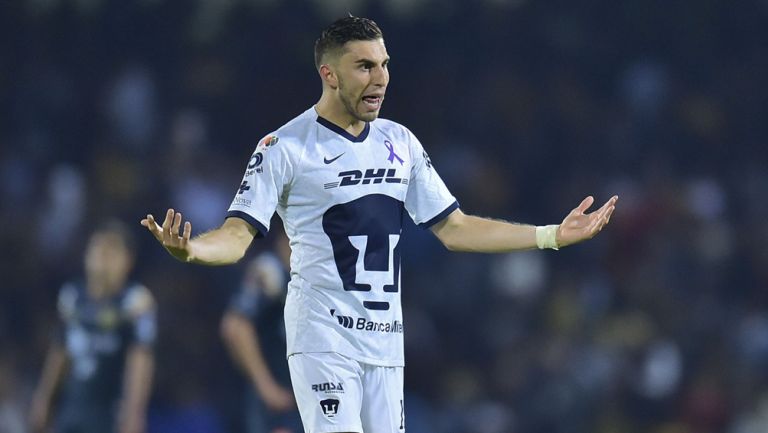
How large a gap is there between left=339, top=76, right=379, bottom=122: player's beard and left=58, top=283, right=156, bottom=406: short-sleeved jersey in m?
3.81

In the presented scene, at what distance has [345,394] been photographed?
4.64 meters

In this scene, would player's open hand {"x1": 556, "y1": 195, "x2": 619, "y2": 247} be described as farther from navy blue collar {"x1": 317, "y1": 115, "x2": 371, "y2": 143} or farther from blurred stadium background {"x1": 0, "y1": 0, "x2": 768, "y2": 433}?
blurred stadium background {"x1": 0, "y1": 0, "x2": 768, "y2": 433}

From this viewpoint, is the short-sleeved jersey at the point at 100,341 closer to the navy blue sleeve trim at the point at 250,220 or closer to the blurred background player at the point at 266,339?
the blurred background player at the point at 266,339

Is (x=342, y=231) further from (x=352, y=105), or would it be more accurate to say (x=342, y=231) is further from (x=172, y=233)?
(x=172, y=233)

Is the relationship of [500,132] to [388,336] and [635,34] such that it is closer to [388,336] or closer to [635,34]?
[635,34]

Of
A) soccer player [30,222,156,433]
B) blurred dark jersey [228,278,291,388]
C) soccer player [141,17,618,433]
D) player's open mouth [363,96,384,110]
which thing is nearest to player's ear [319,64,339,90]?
soccer player [141,17,618,433]

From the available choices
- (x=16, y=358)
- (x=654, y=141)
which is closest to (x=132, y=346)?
(x=16, y=358)

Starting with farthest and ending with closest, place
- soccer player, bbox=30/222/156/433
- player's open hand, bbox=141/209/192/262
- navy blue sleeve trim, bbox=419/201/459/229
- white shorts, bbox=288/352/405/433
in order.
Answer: soccer player, bbox=30/222/156/433 → navy blue sleeve trim, bbox=419/201/459/229 → white shorts, bbox=288/352/405/433 → player's open hand, bbox=141/209/192/262

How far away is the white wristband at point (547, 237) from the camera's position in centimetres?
488

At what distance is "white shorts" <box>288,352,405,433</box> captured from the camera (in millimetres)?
4633

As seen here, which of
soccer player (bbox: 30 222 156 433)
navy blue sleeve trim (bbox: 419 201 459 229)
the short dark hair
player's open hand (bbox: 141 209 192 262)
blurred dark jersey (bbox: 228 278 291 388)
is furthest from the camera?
soccer player (bbox: 30 222 156 433)

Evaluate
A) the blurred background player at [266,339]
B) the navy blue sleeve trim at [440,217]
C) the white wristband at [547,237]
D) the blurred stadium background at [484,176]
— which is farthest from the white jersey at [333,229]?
the blurred stadium background at [484,176]

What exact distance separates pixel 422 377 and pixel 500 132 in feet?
8.43

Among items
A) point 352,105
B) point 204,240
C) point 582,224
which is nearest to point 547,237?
point 582,224
